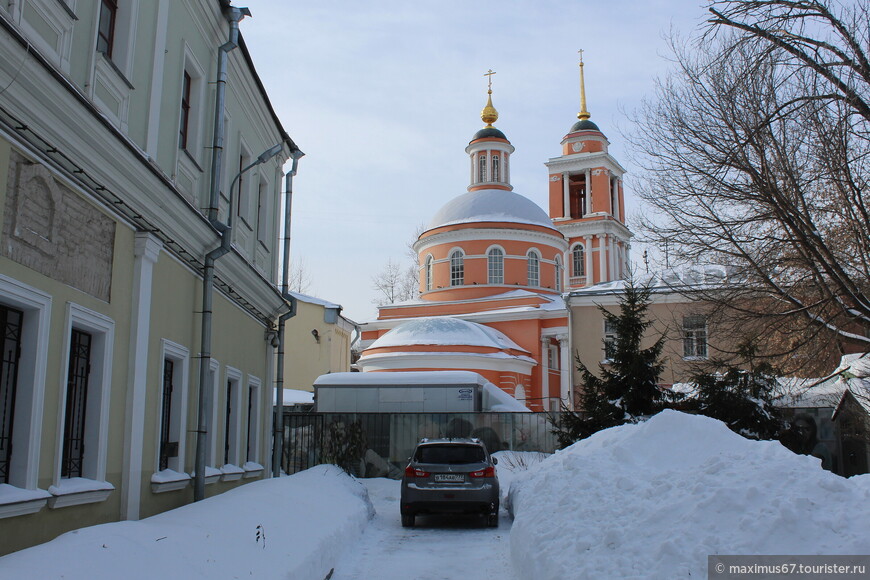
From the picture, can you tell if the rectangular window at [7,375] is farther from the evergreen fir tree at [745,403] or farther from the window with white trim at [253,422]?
the evergreen fir tree at [745,403]

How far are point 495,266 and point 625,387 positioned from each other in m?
26.2

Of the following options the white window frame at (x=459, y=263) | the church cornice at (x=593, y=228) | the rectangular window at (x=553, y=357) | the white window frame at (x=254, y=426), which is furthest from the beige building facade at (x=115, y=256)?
the church cornice at (x=593, y=228)

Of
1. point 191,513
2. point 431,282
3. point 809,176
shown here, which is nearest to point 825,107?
point 809,176

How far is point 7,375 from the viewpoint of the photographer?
655 centimetres

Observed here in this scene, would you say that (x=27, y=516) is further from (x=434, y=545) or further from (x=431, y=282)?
(x=431, y=282)

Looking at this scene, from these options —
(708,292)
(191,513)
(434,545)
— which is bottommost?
(434,545)

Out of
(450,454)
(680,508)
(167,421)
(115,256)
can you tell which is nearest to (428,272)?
(450,454)

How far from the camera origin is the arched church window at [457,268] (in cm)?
4447

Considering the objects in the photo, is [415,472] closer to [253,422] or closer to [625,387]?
[253,422]

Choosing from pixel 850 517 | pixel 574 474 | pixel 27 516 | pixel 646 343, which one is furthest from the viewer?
pixel 646 343

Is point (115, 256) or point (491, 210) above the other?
point (491, 210)

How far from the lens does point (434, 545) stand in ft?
38.5

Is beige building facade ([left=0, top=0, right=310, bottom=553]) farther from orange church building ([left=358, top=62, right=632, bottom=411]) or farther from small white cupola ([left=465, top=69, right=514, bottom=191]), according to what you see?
small white cupola ([left=465, top=69, right=514, bottom=191])

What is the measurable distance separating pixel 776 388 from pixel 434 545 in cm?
935
